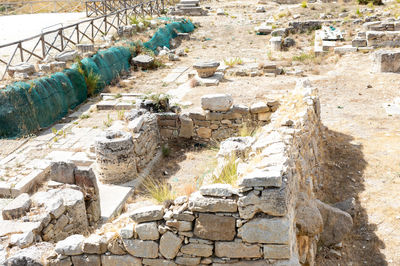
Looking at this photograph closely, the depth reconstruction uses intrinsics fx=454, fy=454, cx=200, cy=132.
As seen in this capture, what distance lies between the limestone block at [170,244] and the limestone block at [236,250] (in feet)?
1.47

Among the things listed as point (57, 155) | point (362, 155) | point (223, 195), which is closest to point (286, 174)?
point (223, 195)

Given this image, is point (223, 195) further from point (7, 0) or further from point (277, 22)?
point (7, 0)

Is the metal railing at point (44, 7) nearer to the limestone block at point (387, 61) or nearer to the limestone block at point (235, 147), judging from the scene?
the limestone block at point (387, 61)

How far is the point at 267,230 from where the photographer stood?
4.77 metres

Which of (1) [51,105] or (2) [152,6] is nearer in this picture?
(1) [51,105]

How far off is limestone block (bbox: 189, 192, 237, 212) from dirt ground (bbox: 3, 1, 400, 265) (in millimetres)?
2229

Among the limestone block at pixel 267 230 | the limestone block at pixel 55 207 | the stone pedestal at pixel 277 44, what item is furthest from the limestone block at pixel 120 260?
the stone pedestal at pixel 277 44

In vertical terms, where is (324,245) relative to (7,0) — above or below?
below

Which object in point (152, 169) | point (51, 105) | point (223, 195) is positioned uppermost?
point (223, 195)

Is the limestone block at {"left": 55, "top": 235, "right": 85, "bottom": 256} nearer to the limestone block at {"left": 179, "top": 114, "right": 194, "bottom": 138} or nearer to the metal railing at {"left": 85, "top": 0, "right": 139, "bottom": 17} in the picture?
the limestone block at {"left": 179, "top": 114, "right": 194, "bottom": 138}

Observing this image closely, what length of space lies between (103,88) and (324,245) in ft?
36.6

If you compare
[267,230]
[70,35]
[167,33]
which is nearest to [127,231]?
[267,230]

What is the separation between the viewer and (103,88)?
15977 millimetres

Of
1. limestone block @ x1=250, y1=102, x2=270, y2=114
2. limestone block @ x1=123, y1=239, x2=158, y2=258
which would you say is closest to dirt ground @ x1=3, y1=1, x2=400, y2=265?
limestone block @ x1=250, y1=102, x2=270, y2=114
